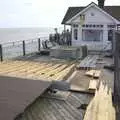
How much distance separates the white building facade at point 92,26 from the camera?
1049 inches

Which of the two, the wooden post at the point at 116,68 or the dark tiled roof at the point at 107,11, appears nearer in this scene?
the wooden post at the point at 116,68

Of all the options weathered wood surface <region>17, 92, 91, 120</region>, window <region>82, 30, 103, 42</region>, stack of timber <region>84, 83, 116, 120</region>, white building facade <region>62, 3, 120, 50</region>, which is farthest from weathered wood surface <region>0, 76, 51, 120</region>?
window <region>82, 30, 103, 42</region>

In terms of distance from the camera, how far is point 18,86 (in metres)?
7.47

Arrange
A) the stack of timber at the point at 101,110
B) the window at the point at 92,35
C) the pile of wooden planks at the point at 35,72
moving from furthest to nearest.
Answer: the window at the point at 92,35
the pile of wooden planks at the point at 35,72
the stack of timber at the point at 101,110

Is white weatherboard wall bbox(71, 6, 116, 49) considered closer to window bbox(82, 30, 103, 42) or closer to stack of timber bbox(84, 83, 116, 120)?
window bbox(82, 30, 103, 42)

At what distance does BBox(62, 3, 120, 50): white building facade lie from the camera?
2666cm

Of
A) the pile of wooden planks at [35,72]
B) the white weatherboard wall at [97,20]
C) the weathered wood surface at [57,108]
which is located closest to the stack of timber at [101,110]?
the weathered wood surface at [57,108]

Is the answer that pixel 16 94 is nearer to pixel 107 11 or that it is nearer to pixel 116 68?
pixel 116 68

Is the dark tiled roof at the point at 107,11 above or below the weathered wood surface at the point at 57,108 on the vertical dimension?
above

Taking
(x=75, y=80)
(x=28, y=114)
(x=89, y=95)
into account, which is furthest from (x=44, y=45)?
(x=28, y=114)

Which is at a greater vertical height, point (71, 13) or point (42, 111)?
point (71, 13)

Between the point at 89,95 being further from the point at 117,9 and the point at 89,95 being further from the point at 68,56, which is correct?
the point at 117,9

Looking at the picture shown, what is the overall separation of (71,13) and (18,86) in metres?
23.2

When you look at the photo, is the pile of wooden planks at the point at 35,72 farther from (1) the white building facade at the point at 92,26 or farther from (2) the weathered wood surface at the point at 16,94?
(1) the white building facade at the point at 92,26
